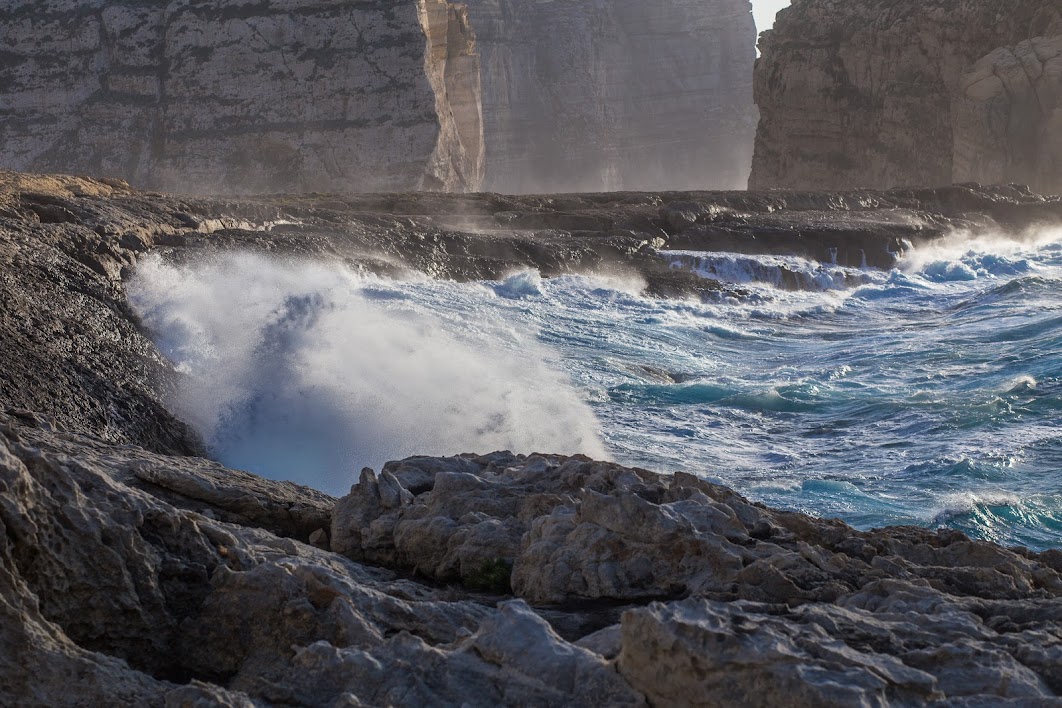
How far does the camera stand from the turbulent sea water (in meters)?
8.82

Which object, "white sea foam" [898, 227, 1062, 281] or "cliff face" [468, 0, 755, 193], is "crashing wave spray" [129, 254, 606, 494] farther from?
"cliff face" [468, 0, 755, 193]

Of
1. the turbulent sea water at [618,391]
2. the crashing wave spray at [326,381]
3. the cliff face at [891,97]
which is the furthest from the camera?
the cliff face at [891,97]

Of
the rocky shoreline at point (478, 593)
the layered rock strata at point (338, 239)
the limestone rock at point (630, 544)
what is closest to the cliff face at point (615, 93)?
the layered rock strata at point (338, 239)

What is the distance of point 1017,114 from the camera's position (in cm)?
3547

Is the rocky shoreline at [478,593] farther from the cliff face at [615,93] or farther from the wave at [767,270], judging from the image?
the cliff face at [615,93]

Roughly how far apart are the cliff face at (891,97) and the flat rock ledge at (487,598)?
112 feet

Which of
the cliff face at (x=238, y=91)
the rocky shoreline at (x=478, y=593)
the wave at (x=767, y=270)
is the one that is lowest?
the rocky shoreline at (x=478, y=593)

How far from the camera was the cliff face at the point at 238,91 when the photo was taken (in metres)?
38.4

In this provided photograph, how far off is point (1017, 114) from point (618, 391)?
27810 millimetres

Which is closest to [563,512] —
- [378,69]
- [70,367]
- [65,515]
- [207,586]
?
[207,586]

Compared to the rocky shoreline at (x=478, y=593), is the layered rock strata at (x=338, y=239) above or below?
above

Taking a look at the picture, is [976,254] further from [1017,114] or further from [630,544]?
[630,544]

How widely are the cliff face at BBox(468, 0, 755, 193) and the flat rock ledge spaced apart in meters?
65.8

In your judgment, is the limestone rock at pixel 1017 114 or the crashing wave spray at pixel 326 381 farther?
the limestone rock at pixel 1017 114
